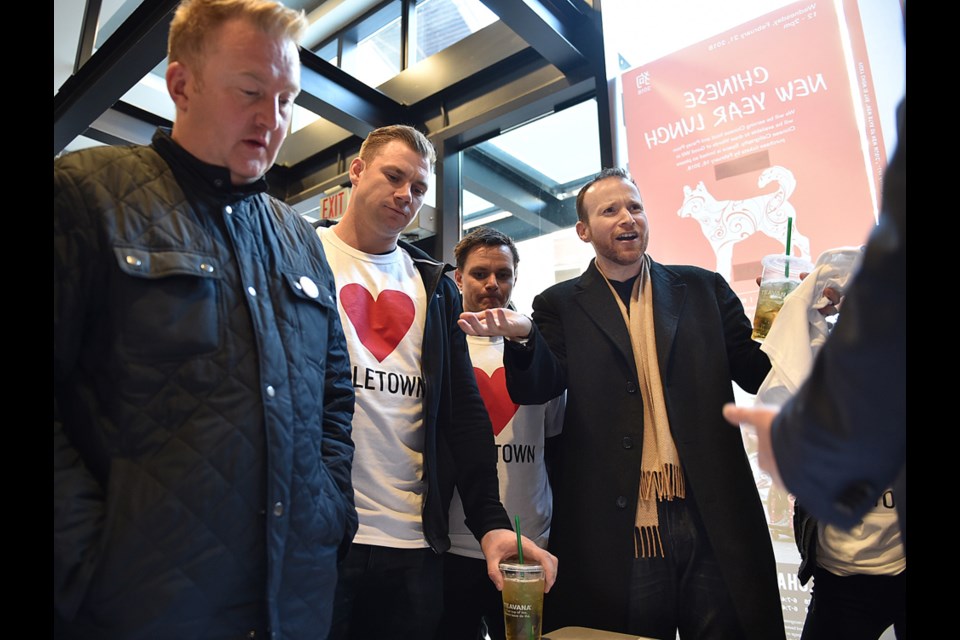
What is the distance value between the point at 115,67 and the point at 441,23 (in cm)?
196

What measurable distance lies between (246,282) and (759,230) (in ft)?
6.97

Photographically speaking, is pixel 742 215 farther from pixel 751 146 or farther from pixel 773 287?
pixel 773 287

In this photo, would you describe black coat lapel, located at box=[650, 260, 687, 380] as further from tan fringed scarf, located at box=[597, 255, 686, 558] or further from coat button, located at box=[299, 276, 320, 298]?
coat button, located at box=[299, 276, 320, 298]

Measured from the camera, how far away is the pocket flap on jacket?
94cm

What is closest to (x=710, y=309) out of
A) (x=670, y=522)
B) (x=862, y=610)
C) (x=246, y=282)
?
(x=670, y=522)

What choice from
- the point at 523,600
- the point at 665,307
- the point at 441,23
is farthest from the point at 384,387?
the point at 441,23

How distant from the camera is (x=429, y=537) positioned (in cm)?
152

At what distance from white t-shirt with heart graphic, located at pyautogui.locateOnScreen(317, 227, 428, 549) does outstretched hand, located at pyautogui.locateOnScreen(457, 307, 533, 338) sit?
6.6 inches

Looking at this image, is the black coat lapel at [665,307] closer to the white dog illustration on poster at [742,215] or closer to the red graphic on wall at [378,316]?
the red graphic on wall at [378,316]

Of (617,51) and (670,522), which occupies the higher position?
(617,51)

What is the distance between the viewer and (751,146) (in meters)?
2.63
